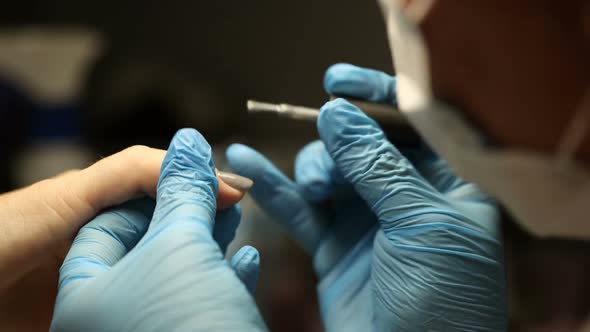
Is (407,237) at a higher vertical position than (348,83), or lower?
lower

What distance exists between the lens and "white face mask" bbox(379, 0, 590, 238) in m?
0.53

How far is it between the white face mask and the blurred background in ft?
1.95

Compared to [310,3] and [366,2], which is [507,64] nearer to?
[366,2]

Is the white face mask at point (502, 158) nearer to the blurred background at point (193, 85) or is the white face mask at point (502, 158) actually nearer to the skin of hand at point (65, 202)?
the skin of hand at point (65, 202)

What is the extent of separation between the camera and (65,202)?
73 centimetres

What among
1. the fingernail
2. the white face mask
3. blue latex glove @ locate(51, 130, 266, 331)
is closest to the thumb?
blue latex glove @ locate(51, 130, 266, 331)

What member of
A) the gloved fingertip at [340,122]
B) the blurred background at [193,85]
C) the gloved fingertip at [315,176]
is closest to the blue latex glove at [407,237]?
the gloved fingertip at [340,122]

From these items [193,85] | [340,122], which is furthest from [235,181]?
[193,85]

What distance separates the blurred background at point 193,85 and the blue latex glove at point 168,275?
49 cm

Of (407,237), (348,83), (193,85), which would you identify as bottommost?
(407,237)

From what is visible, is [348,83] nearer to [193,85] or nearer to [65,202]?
[65,202]

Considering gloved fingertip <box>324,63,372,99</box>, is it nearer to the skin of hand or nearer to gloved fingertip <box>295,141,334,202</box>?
gloved fingertip <box>295,141,334,202</box>

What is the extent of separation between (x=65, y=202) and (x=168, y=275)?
0.71ft

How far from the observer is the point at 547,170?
1.76 feet
